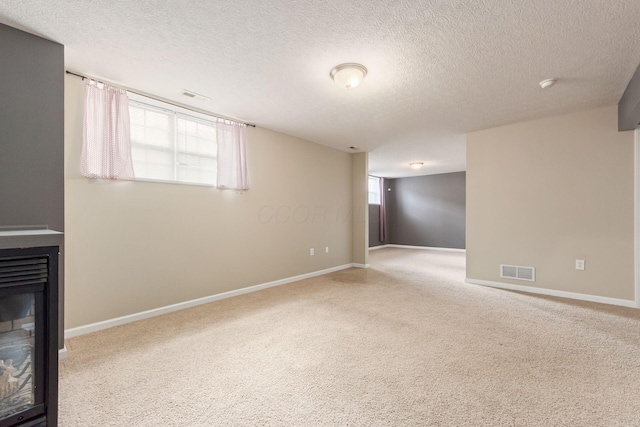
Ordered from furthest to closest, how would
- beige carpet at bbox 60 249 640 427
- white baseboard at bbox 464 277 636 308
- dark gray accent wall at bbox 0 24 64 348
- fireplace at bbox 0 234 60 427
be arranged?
white baseboard at bbox 464 277 636 308, dark gray accent wall at bbox 0 24 64 348, beige carpet at bbox 60 249 640 427, fireplace at bbox 0 234 60 427

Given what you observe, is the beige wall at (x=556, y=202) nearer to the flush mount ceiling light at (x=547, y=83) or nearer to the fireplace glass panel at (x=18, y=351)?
the flush mount ceiling light at (x=547, y=83)

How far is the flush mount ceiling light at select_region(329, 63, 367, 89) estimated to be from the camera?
8.18 feet

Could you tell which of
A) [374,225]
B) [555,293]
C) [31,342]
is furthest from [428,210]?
[31,342]

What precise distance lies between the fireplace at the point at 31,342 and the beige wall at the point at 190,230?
1428 millimetres

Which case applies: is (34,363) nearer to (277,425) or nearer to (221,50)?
(277,425)

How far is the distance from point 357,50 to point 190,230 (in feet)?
8.71

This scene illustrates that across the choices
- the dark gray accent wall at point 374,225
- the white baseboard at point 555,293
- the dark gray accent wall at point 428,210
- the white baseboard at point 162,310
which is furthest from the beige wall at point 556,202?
the dark gray accent wall at point 374,225

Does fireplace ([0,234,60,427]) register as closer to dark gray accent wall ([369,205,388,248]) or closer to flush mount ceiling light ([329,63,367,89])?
flush mount ceiling light ([329,63,367,89])

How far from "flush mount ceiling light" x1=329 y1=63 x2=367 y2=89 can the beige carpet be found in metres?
2.30

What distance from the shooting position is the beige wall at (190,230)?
8.59 feet

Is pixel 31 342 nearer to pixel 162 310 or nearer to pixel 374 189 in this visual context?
pixel 162 310

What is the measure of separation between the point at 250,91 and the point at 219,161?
42.0 inches

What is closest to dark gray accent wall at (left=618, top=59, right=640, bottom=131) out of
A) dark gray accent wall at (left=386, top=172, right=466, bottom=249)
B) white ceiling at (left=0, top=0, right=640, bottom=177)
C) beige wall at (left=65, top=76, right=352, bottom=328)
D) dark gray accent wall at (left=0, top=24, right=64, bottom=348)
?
white ceiling at (left=0, top=0, right=640, bottom=177)

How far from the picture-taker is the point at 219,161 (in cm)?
368
